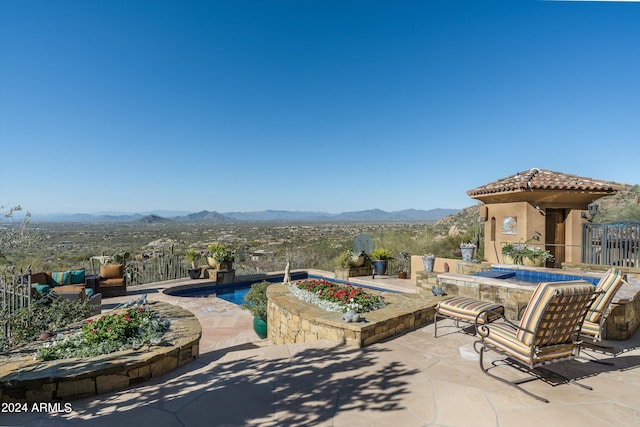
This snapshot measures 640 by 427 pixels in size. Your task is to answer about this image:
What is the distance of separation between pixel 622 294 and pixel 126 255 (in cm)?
1364

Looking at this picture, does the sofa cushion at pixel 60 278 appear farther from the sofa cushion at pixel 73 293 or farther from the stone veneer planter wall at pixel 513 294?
the stone veneer planter wall at pixel 513 294

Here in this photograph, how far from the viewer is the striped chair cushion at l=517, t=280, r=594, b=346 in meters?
2.99

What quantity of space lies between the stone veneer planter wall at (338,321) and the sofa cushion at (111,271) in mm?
6298

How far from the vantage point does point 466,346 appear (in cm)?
427

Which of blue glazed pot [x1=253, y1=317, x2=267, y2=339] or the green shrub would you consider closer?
the green shrub

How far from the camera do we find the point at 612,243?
8.44 meters

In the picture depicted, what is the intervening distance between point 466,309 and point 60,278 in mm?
10390

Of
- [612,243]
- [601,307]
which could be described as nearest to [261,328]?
[601,307]

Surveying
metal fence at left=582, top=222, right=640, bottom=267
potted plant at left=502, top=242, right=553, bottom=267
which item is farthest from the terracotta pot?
metal fence at left=582, top=222, right=640, bottom=267

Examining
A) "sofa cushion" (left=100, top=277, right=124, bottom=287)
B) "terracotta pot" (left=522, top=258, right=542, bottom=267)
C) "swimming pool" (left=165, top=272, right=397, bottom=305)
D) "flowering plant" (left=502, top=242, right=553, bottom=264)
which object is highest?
"flowering plant" (left=502, top=242, right=553, bottom=264)

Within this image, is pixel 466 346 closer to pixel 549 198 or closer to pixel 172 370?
pixel 172 370

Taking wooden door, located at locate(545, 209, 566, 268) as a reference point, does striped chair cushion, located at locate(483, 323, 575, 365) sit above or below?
below

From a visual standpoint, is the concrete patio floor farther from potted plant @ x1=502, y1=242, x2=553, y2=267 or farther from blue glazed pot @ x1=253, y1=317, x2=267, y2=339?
potted plant @ x1=502, y1=242, x2=553, y2=267

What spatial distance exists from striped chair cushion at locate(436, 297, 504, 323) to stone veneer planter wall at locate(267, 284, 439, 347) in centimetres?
66
